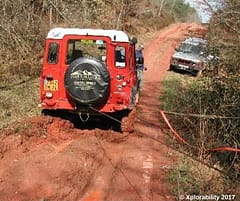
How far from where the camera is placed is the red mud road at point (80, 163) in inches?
294

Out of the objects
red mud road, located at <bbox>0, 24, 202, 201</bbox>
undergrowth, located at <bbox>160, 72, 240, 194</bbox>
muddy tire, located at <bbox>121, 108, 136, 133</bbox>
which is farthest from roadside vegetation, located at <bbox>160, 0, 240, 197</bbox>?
muddy tire, located at <bbox>121, 108, 136, 133</bbox>

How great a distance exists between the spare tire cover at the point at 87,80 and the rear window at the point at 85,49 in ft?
1.68

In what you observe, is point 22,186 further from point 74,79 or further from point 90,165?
point 74,79

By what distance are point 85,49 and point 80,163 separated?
2.80 m

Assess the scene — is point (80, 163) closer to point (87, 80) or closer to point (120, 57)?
point (87, 80)

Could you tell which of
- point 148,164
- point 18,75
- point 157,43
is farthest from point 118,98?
point 157,43

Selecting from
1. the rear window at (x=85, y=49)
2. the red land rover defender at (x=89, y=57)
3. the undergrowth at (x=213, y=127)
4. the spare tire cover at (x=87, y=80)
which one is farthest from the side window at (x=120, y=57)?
the undergrowth at (x=213, y=127)

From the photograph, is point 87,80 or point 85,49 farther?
point 85,49

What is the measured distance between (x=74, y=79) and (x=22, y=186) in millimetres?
2824

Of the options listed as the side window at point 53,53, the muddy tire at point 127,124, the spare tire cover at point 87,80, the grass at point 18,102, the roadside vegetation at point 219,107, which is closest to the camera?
the roadside vegetation at point 219,107

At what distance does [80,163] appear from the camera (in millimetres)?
8648

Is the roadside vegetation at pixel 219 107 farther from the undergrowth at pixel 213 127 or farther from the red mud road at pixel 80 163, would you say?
the red mud road at pixel 80 163

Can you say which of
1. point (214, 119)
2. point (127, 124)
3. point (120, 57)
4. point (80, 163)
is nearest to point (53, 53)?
point (120, 57)

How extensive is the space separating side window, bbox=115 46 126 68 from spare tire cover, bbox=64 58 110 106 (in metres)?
0.53
